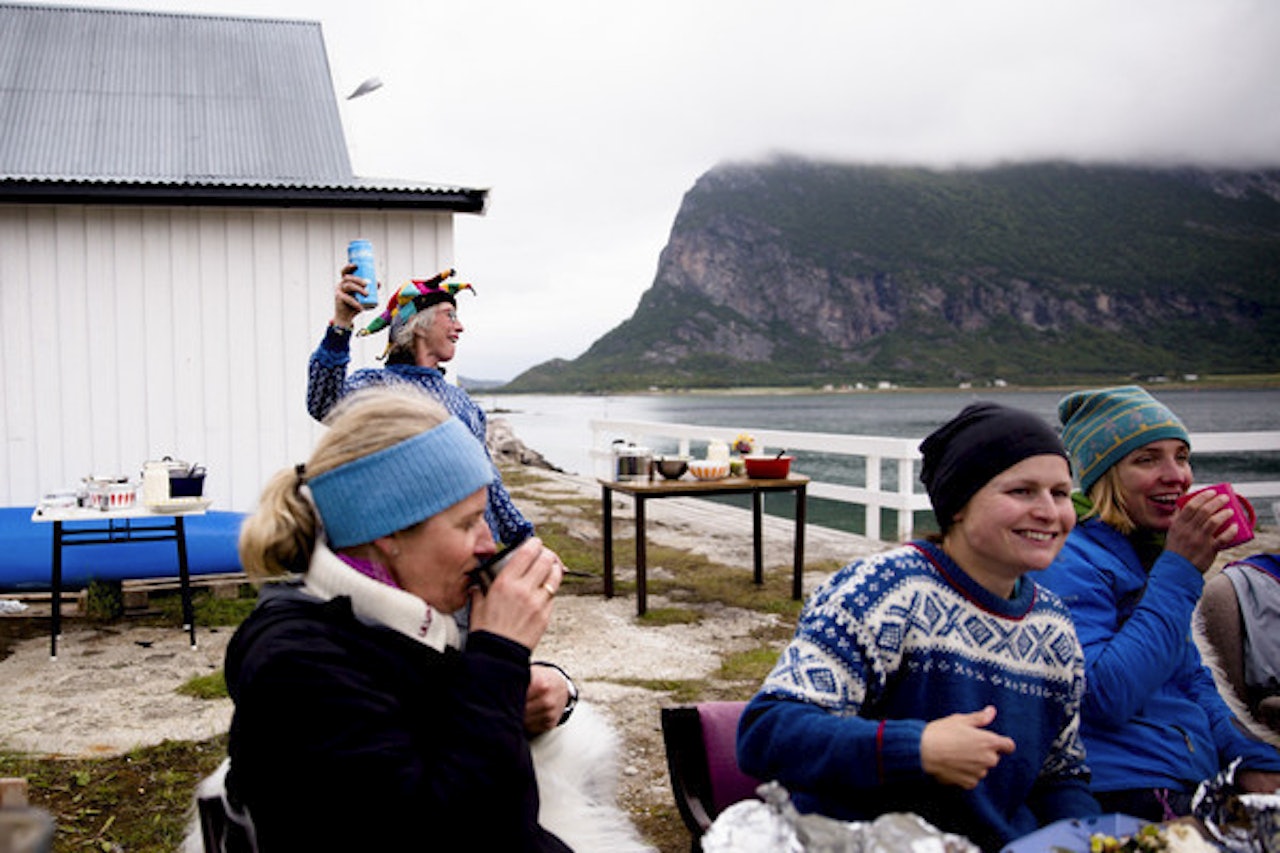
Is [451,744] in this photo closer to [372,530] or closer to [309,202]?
[372,530]

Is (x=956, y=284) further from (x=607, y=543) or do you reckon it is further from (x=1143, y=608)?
(x=1143, y=608)

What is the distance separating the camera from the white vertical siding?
750 cm

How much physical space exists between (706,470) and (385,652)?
17.8 feet

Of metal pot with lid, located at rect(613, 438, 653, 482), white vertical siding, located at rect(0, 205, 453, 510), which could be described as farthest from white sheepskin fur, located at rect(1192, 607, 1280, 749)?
white vertical siding, located at rect(0, 205, 453, 510)

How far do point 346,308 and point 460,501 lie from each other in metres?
2.88

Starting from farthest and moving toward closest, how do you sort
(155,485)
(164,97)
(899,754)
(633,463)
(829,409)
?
(829,409)
(164,97)
(633,463)
(155,485)
(899,754)

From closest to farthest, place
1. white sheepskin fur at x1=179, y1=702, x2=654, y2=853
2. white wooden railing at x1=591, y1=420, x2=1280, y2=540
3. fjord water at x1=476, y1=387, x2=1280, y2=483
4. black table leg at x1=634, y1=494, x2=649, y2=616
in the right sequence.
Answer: white sheepskin fur at x1=179, y1=702, x2=654, y2=853 → black table leg at x1=634, y1=494, x2=649, y2=616 → white wooden railing at x1=591, y1=420, x2=1280, y2=540 → fjord water at x1=476, y1=387, x2=1280, y2=483

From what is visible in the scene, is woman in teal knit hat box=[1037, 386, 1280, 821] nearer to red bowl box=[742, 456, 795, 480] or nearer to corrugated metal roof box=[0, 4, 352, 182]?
red bowl box=[742, 456, 795, 480]

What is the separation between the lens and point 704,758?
215cm

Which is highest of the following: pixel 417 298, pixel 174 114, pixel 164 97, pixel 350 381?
pixel 164 97

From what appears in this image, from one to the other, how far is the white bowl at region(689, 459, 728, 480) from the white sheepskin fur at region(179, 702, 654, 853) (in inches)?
192

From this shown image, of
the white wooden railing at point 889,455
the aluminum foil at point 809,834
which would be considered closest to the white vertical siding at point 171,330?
the white wooden railing at point 889,455

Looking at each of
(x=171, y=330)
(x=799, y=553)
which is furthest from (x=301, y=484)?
(x=171, y=330)

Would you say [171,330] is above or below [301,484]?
above
